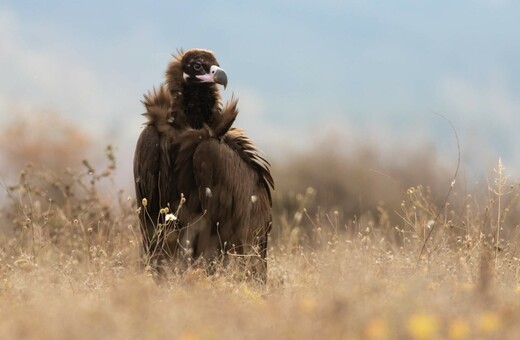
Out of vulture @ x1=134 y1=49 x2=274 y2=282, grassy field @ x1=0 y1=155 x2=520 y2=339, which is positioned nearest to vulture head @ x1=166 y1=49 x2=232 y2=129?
vulture @ x1=134 y1=49 x2=274 y2=282

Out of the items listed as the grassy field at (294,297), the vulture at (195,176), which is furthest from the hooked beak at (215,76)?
the grassy field at (294,297)

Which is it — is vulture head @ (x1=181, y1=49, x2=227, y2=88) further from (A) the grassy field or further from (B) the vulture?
(A) the grassy field

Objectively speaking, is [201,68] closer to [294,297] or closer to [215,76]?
[215,76]

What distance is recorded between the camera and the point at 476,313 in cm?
481

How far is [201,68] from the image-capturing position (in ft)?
28.3

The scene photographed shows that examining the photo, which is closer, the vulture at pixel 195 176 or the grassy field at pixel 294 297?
the grassy field at pixel 294 297

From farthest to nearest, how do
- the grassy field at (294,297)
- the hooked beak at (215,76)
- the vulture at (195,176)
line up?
1. the hooked beak at (215,76)
2. the vulture at (195,176)
3. the grassy field at (294,297)

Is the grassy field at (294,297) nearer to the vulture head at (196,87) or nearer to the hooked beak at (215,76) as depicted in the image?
the vulture head at (196,87)

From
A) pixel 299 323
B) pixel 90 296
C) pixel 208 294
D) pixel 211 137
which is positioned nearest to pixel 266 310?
pixel 299 323

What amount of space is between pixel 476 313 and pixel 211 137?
386 centimetres

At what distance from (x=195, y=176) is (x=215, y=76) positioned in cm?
100

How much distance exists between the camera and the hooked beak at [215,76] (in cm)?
850

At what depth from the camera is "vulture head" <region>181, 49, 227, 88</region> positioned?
8.52 meters

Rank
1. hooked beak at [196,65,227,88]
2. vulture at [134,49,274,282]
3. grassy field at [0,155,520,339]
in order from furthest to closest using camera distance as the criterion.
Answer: hooked beak at [196,65,227,88]
vulture at [134,49,274,282]
grassy field at [0,155,520,339]
